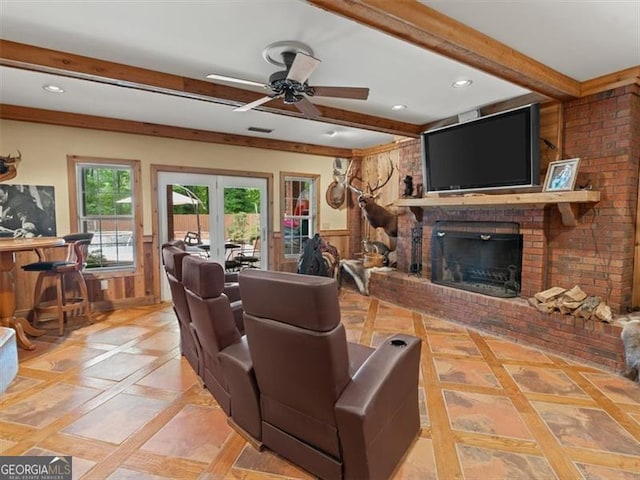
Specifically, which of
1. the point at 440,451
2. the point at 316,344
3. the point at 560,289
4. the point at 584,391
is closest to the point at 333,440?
the point at 316,344

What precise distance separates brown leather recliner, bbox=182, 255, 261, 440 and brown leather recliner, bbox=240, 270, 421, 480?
116 mm

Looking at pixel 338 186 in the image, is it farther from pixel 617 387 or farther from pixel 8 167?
pixel 617 387

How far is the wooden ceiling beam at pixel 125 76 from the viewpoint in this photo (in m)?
2.45

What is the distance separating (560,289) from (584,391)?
112 centimetres

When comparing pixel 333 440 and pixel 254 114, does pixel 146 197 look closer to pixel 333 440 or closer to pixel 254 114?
pixel 254 114

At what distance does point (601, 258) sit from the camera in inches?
124

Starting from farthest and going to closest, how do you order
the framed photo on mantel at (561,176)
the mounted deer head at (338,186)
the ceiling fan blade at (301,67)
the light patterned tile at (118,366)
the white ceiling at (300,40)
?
the mounted deer head at (338,186)
the framed photo on mantel at (561,176)
the light patterned tile at (118,366)
the ceiling fan blade at (301,67)
the white ceiling at (300,40)

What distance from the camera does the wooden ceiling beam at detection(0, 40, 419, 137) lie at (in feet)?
8.03

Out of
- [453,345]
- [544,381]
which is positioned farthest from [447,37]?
[453,345]

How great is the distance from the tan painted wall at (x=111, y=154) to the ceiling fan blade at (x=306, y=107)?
2.63 meters

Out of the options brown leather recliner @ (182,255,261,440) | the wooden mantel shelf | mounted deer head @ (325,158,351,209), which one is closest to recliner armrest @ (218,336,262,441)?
brown leather recliner @ (182,255,261,440)

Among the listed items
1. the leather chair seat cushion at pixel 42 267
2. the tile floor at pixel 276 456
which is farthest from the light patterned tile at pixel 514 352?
the leather chair seat cushion at pixel 42 267

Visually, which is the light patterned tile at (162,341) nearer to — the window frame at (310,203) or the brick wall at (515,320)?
the window frame at (310,203)

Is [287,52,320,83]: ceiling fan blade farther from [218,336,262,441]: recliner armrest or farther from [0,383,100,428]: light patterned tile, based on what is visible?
[0,383,100,428]: light patterned tile
